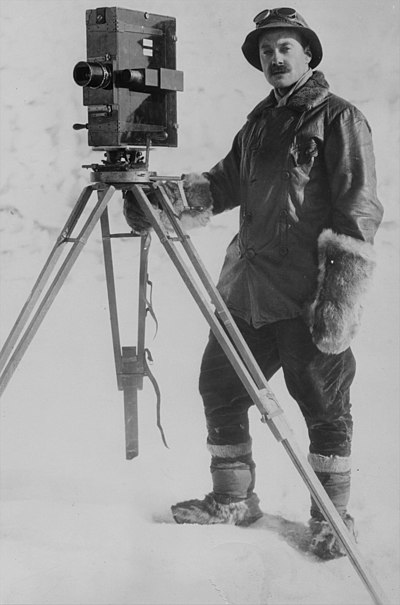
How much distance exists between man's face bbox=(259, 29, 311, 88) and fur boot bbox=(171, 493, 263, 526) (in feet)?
4.91

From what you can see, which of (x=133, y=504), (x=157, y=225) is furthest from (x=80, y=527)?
(x=157, y=225)

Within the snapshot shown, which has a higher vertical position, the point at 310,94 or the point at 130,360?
the point at 310,94

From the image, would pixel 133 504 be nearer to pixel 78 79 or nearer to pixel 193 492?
pixel 193 492

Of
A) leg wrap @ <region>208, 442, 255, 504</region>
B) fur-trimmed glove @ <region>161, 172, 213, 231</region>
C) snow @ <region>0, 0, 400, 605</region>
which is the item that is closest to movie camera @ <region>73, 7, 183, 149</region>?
fur-trimmed glove @ <region>161, 172, 213, 231</region>

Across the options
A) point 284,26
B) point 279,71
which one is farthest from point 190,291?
point 284,26

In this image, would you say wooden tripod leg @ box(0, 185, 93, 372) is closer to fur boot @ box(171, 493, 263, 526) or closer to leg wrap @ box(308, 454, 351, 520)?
fur boot @ box(171, 493, 263, 526)

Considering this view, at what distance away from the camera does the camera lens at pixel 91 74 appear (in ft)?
9.86

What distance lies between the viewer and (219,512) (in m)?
3.59

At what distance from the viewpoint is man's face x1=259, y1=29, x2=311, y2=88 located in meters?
3.25

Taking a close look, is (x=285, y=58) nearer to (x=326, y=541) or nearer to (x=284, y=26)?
(x=284, y=26)

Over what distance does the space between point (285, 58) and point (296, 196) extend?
46 cm

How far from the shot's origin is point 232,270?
3.46 metres

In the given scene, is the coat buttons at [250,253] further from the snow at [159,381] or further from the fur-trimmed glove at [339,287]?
the snow at [159,381]

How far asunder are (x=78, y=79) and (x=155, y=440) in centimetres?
153
